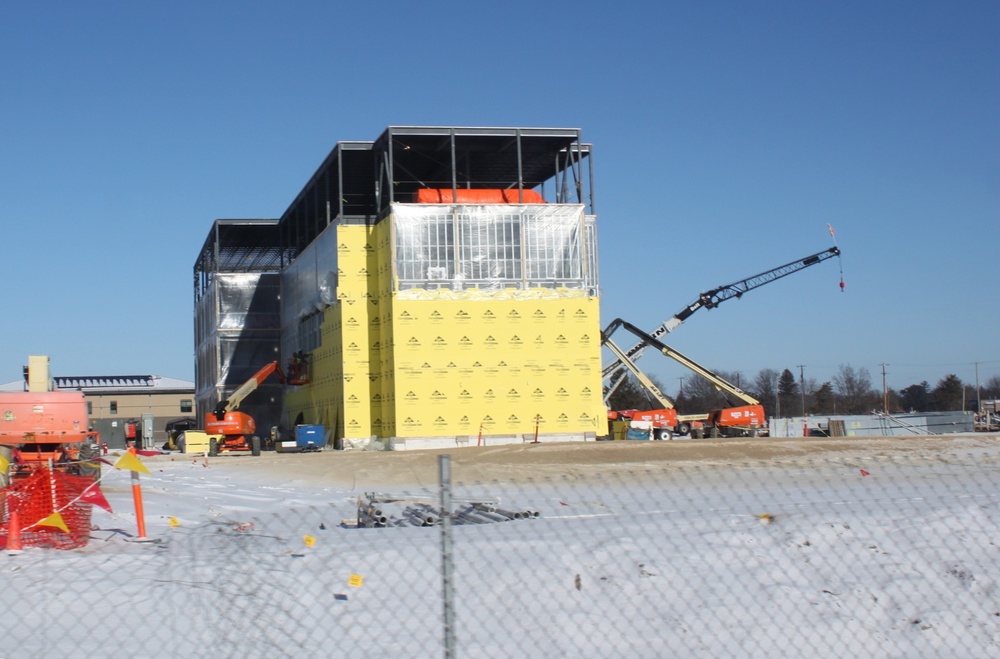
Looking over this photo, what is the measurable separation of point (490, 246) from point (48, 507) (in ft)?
112

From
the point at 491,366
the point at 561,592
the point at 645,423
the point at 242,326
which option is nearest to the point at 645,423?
the point at 645,423

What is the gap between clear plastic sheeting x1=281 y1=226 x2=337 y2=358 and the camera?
4972 cm

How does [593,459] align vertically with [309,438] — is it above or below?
below

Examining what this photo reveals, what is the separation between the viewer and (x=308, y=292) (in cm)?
5569

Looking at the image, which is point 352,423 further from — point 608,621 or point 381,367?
point 608,621

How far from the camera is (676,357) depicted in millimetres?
60094

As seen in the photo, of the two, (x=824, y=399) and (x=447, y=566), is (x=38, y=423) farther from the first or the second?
(x=824, y=399)

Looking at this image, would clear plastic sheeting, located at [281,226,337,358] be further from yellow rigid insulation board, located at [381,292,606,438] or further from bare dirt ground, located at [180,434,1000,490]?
bare dirt ground, located at [180,434,1000,490]

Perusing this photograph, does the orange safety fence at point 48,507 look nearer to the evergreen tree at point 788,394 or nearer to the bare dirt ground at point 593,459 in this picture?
the bare dirt ground at point 593,459

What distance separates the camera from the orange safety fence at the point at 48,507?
11555mm

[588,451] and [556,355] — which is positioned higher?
[556,355]

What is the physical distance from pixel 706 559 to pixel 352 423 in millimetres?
40169

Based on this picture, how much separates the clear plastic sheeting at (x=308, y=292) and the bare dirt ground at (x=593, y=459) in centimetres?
1220

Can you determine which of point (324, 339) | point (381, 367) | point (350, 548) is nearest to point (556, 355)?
point (381, 367)
